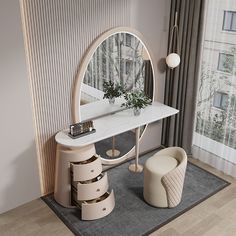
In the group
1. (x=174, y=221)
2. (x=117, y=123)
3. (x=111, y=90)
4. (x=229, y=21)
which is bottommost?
(x=174, y=221)

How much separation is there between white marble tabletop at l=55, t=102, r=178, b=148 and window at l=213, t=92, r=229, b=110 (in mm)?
454

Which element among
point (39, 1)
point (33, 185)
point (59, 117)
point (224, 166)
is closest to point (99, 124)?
point (59, 117)

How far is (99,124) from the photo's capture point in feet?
10.0

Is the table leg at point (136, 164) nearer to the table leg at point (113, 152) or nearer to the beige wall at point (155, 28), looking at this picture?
the table leg at point (113, 152)

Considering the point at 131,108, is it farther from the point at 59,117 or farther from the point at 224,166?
the point at 224,166

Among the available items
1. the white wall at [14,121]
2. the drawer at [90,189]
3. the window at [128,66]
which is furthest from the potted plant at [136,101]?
the white wall at [14,121]

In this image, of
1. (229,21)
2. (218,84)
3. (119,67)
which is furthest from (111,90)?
(229,21)

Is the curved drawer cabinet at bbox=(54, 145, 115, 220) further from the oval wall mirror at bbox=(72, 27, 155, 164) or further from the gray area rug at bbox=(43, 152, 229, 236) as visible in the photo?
the oval wall mirror at bbox=(72, 27, 155, 164)

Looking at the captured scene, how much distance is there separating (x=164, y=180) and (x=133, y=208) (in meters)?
0.41

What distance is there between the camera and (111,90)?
3.21 m

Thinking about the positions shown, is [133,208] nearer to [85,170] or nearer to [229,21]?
[85,170]

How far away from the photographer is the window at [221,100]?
10.9 ft

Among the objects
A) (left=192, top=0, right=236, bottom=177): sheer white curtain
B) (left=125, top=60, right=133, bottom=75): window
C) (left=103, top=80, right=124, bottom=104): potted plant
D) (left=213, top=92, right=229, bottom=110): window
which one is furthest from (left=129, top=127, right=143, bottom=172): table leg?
(left=213, top=92, right=229, bottom=110): window

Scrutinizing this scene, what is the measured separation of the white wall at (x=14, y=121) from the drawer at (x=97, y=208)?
570mm
